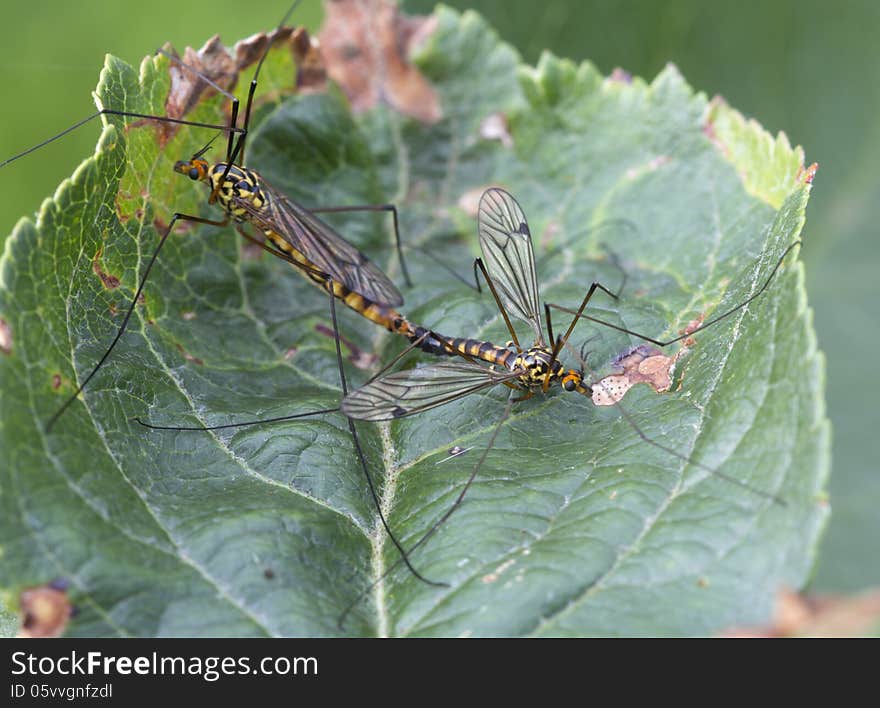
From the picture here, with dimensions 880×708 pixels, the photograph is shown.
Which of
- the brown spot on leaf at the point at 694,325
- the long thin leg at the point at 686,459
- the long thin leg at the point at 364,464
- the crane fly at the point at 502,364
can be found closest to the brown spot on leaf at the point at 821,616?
the long thin leg at the point at 686,459

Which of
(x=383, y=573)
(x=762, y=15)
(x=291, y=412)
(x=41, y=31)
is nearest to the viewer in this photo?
(x=383, y=573)

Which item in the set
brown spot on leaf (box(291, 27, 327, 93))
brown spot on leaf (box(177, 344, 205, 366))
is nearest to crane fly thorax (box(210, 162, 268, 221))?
brown spot on leaf (box(291, 27, 327, 93))

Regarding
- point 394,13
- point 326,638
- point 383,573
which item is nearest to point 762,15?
point 394,13

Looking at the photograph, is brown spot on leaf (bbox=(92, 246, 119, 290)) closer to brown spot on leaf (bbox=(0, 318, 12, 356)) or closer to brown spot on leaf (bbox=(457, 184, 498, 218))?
brown spot on leaf (bbox=(0, 318, 12, 356))

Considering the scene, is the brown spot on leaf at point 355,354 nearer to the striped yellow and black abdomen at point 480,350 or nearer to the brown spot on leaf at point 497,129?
the striped yellow and black abdomen at point 480,350

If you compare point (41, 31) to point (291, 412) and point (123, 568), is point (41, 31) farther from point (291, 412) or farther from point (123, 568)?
point (123, 568)
